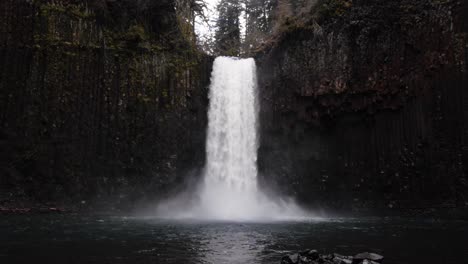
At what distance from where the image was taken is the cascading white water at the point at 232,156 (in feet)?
75.7

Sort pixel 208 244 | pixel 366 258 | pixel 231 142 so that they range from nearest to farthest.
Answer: pixel 366 258
pixel 208 244
pixel 231 142

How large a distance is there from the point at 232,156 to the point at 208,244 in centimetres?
1376

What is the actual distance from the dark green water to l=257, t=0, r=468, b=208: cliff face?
731 centimetres

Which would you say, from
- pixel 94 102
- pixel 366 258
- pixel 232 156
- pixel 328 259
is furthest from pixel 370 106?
pixel 328 259

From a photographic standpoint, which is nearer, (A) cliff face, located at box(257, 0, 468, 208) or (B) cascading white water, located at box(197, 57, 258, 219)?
(A) cliff face, located at box(257, 0, 468, 208)

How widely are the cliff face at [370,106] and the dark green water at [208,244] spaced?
24.0 ft

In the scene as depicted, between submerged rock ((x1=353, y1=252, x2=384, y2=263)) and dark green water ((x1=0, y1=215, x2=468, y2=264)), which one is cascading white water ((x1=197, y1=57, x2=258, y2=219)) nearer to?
dark green water ((x1=0, y1=215, x2=468, y2=264))

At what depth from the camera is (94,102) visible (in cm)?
2247

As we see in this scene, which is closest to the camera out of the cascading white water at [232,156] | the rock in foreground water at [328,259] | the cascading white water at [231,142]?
the rock in foreground water at [328,259]

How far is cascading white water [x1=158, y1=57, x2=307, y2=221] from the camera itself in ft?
75.7

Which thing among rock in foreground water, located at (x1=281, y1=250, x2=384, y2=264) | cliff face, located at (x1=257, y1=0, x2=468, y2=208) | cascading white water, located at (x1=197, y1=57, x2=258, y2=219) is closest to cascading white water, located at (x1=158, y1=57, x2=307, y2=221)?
cascading white water, located at (x1=197, y1=57, x2=258, y2=219)

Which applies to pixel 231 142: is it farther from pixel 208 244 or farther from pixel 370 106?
pixel 208 244

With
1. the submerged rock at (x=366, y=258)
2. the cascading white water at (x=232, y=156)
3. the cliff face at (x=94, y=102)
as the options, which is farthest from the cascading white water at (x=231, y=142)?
the submerged rock at (x=366, y=258)

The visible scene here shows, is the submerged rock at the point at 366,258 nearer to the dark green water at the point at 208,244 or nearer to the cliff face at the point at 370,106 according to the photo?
the dark green water at the point at 208,244
